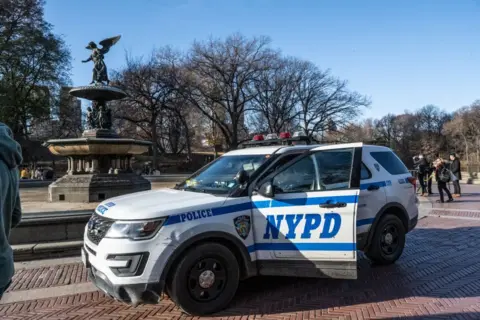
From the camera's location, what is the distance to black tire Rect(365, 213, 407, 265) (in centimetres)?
584

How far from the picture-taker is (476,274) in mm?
5699

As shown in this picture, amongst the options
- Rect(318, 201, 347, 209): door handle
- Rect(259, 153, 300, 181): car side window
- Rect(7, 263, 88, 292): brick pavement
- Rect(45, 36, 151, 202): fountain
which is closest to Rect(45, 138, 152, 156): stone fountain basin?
Rect(45, 36, 151, 202): fountain

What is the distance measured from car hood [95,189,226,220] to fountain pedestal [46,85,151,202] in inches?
282

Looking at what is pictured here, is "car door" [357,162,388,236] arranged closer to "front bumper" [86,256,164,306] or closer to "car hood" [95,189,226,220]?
"car hood" [95,189,226,220]

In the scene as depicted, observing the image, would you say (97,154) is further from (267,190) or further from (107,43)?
(267,190)

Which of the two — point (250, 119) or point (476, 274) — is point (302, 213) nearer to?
point (476, 274)

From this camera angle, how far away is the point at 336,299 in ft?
15.6

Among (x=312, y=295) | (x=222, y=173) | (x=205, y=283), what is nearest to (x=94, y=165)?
(x=222, y=173)

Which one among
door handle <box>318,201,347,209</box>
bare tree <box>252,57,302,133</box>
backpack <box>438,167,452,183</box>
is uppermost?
bare tree <box>252,57,302,133</box>

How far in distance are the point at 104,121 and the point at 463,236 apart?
38.4 feet

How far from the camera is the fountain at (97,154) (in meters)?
11.4

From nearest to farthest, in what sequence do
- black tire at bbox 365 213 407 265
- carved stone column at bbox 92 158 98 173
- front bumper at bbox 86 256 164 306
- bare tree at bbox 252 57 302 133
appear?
front bumper at bbox 86 256 164 306, black tire at bbox 365 213 407 265, carved stone column at bbox 92 158 98 173, bare tree at bbox 252 57 302 133

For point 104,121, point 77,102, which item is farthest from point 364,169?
point 77,102

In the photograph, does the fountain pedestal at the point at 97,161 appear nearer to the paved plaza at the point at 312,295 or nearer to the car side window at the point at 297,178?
the paved plaza at the point at 312,295
